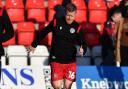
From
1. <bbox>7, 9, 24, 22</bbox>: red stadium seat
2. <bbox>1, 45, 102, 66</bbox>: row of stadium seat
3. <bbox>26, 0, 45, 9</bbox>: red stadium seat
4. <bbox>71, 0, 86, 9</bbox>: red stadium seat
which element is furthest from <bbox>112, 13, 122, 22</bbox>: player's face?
<bbox>7, 9, 24, 22</bbox>: red stadium seat

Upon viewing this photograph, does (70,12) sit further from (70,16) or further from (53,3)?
(53,3)

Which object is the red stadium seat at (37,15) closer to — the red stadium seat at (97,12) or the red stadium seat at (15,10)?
the red stadium seat at (15,10)

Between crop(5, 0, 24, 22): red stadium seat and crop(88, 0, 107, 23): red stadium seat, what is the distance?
1.64 meters

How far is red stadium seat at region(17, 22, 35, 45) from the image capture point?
10.9 m

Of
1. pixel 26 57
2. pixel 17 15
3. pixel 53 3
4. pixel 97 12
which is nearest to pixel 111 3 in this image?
pixel 97 12

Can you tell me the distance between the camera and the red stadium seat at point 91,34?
35.6ft

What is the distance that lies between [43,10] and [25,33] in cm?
106

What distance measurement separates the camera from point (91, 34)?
10.9 m

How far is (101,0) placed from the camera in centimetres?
1216

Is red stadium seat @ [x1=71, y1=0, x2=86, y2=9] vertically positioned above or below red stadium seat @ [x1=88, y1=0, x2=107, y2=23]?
above

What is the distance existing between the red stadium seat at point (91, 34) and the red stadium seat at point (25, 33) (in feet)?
3.70

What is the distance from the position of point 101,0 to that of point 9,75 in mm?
3984

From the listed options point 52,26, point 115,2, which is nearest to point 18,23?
point 115,2

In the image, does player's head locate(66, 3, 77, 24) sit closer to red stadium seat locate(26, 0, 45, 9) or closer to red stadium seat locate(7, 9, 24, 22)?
red stadium seat locate(7, 9, 24, 22)
